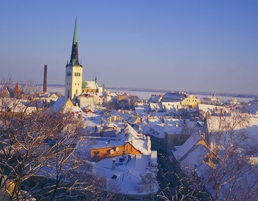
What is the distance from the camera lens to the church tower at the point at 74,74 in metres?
88.3

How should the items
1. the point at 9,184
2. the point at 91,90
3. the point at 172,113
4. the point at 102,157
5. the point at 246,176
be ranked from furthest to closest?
the point at 91,90, the point at 172,113, the point at 102,157, the point at 246,176, the point at 9,184

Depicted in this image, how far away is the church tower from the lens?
88.3 meters

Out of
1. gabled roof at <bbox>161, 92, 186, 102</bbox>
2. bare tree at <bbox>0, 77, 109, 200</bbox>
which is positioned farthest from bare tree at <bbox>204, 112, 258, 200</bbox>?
gabled roof at <bbox>161, 92, 186, 102</bbox>

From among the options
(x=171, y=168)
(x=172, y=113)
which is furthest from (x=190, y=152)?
(x=172, y=113)

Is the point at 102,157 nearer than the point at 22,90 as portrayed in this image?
No

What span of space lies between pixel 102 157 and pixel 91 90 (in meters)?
80.1

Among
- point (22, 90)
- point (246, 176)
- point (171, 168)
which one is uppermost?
point (22, 90)

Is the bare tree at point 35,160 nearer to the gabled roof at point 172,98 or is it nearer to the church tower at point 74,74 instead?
the church tower at point 74,74

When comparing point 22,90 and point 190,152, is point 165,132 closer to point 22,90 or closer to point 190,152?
point 190,152

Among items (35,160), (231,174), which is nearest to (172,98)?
(231,174)

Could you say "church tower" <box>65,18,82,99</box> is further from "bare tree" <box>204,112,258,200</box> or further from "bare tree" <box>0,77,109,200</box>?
"bare tree" <box>0,77,109,200</box>

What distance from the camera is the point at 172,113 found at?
64.2 m

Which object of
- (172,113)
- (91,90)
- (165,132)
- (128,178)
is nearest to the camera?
(128,178)

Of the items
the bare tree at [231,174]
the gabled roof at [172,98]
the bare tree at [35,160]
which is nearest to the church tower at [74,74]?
the gabled roof at [172,98]
